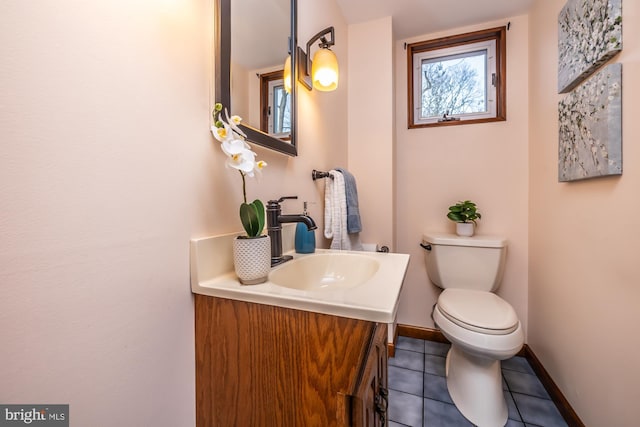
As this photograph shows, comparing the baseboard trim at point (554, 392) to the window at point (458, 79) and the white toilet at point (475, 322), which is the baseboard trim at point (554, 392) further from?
the window at point (458, 79)

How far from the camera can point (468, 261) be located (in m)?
1.56

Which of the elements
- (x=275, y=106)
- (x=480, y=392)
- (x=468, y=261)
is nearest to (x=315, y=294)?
(x=275, y=106)

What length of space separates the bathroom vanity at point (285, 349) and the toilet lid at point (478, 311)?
747 millimetres

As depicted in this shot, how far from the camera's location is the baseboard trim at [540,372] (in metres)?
1.12

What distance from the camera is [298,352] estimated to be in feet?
1.72

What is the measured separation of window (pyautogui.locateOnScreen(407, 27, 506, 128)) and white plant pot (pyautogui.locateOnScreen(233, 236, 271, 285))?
1.65 m

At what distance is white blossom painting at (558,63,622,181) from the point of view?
871 mm

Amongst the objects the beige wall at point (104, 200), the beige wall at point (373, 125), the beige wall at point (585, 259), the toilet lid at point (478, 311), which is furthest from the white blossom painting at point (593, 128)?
the beige wall at point (104, 200)

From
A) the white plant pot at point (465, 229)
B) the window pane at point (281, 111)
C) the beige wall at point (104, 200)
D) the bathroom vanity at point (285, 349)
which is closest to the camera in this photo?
the beige wall at point (104, 200)

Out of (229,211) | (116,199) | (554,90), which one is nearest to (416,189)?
(554,90)

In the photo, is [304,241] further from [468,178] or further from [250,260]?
[468,178]

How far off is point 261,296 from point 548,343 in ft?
5.44

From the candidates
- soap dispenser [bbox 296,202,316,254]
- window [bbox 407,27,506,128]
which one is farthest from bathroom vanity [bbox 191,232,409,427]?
window [bbox 407,27,506,128]

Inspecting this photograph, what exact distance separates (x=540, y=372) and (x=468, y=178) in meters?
1.19
